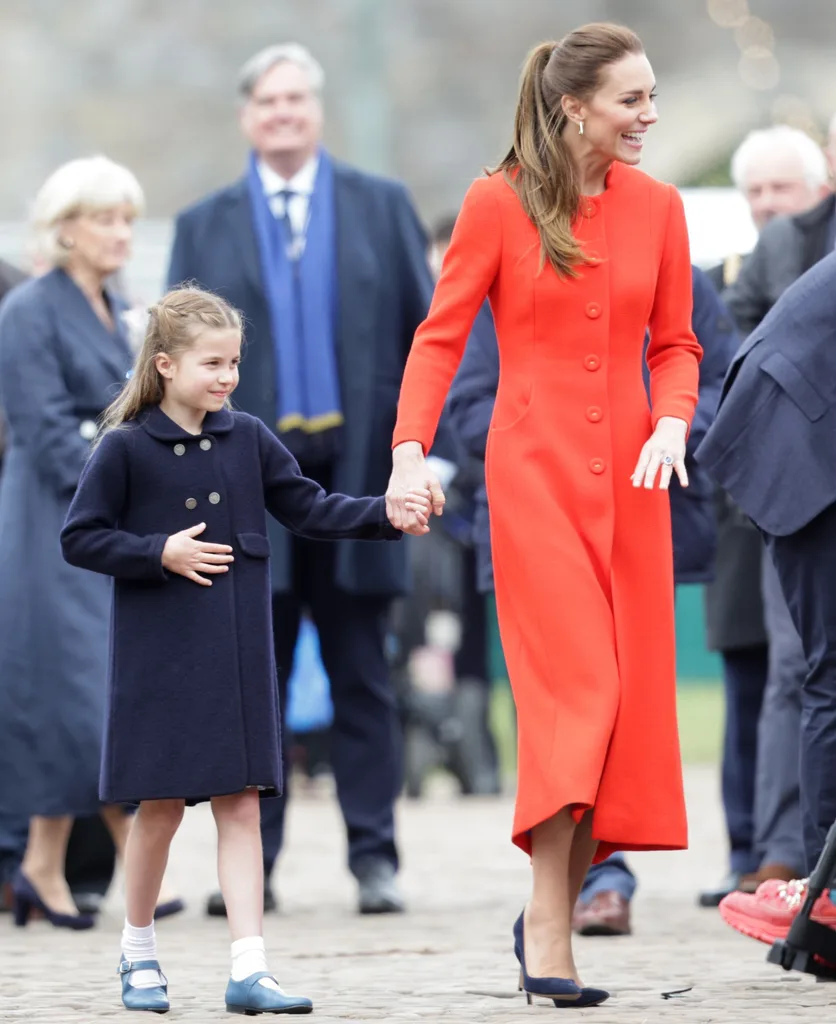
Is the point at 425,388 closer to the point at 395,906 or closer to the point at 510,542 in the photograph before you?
the point at 510,542

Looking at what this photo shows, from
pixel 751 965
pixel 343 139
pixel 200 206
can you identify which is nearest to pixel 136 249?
pixel 200 206

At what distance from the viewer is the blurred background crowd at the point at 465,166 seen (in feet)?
24.4

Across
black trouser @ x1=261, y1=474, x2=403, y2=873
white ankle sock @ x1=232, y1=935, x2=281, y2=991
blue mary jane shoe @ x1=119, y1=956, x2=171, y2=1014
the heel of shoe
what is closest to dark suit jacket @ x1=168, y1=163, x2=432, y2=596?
black trouser @ x1=261, y1=474, x2=403, y2=873

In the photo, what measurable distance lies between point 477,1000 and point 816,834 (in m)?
0.82

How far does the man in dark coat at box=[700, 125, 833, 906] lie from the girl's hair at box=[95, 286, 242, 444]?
215 cm

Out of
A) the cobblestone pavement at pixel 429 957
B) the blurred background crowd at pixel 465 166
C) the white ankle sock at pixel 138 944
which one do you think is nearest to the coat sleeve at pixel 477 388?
the blurred background crowd at pixel 465 166

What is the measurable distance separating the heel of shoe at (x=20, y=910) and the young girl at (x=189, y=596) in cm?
202

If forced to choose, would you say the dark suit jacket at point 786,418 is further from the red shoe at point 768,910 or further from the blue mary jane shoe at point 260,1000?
the blue mary jane shoe at point 260,1000

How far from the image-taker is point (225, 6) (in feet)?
132

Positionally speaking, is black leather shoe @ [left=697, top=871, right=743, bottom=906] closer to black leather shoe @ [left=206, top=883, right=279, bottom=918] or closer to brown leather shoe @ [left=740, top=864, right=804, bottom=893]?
brown leather shoe @ [left=740, top=864, right=804, bottom=893]

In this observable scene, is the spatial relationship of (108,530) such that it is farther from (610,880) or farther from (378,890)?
(378,890)

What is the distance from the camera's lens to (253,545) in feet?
17.5

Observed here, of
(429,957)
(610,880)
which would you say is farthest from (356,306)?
(429,957)

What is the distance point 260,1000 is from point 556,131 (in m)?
1.89
